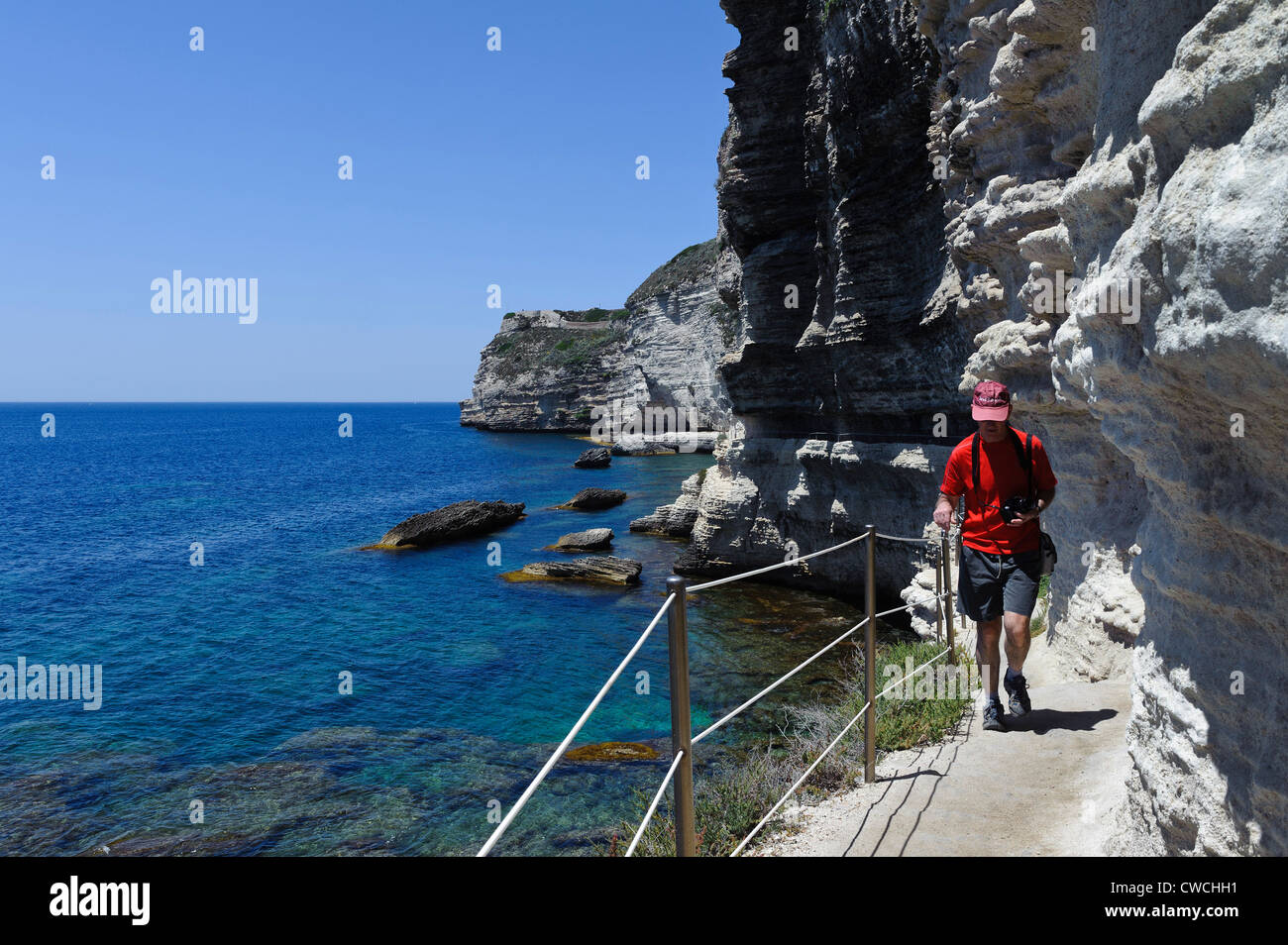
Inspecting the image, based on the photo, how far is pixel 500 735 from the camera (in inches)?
595

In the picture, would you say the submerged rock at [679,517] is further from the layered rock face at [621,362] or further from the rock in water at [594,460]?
the rock in water at [594,460]

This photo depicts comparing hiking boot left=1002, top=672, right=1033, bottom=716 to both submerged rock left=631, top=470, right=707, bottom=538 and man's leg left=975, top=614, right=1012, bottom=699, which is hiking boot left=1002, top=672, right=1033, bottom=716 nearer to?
man's leg left=975, top=614, right=1012, bottom=699

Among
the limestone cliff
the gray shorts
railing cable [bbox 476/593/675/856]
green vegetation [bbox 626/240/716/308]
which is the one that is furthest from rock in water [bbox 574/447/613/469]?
railing cable [bbox 476/593/675/856]

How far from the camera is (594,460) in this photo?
62688mm

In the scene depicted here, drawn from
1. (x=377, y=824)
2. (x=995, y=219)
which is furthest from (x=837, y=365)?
(x=377, y=824)

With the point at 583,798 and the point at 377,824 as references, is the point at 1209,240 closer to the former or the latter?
the point at 583,798

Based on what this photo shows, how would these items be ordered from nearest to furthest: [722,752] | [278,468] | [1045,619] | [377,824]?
1. [1045,619]
2. [377,824]
3. [722,752]
4. [278,468]

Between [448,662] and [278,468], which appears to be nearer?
[448,662]

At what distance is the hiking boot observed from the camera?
20.2ft

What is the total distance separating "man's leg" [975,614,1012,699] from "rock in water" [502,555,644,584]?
20262 millimetres

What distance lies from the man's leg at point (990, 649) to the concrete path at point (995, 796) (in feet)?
1.01

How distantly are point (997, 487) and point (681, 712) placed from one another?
3.36 meters

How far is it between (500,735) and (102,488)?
187ft

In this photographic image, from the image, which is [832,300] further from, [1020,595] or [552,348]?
[552,348]
